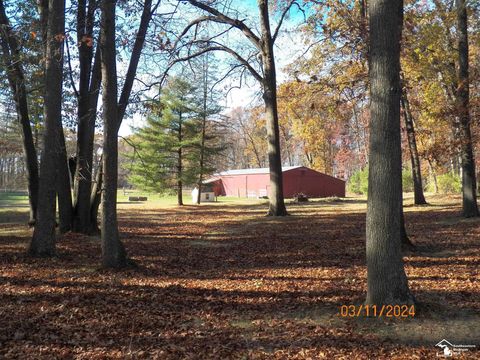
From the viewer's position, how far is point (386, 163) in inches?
191

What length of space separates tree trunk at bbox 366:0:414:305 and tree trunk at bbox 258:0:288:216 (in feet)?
45.5

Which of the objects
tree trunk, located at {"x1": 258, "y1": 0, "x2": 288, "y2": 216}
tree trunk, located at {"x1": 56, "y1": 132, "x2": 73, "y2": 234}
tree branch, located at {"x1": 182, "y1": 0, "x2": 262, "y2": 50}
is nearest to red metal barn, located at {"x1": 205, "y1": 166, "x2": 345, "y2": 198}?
tree trunk, located at {"x1": 258, "y1": 0, "x2": 288, "y2": 216}

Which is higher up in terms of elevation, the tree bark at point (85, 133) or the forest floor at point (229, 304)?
the tree bark at point (85, 133)

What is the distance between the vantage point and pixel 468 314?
490 centimetres

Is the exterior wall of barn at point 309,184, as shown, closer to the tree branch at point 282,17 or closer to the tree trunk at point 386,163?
the tree branch at point 282,17

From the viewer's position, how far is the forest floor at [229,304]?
4.27 m

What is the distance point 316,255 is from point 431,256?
7.80ft

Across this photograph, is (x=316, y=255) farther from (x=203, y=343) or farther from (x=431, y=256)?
(x=203, y=343)

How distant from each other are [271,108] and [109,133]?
41.3ft

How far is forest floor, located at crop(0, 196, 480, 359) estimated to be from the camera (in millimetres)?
4266

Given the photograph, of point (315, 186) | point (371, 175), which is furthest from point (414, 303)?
point (315, 186)

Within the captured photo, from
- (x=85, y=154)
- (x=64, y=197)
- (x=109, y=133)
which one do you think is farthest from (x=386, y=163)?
(x=64, y=197)

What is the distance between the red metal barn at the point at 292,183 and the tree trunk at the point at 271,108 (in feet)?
71.3

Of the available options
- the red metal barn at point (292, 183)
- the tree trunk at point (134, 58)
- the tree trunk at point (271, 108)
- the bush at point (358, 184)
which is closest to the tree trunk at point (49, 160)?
the tree trunk at point (134, 58)
